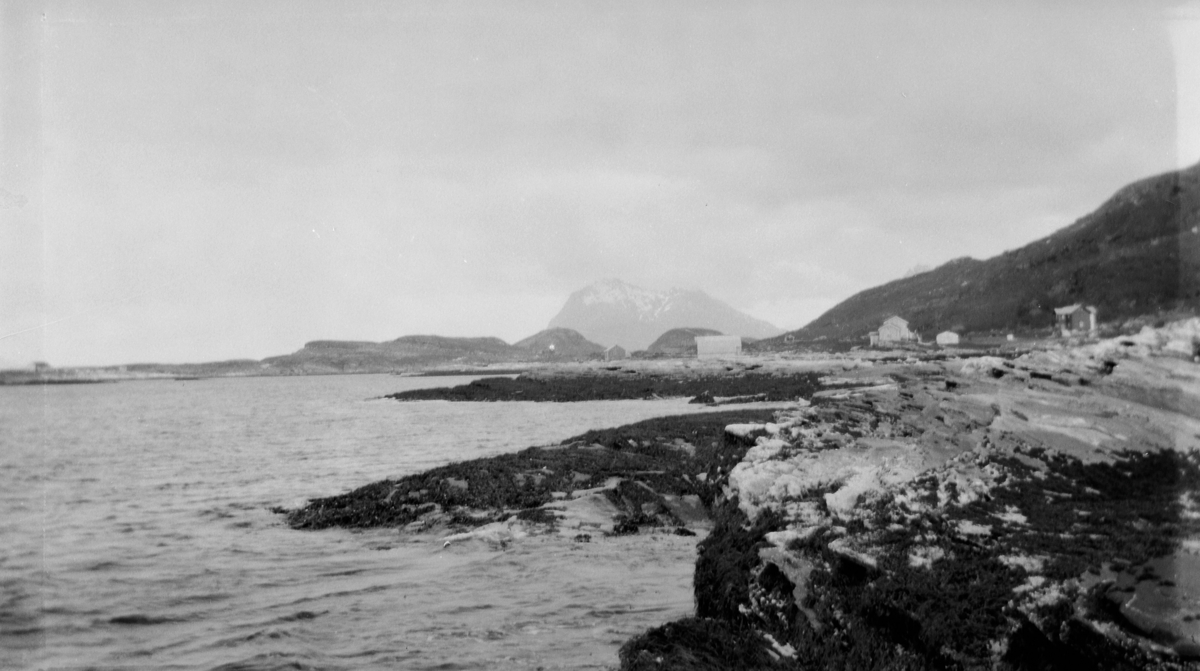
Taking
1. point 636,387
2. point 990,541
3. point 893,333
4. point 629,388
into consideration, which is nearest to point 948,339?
point 893,333

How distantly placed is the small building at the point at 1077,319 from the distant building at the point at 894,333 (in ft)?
199

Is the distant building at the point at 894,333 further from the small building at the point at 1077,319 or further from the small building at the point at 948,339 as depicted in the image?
the small building at the point at 1077,319

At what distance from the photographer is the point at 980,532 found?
6996 mm

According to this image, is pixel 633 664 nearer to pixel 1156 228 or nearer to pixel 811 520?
pixel 811 520

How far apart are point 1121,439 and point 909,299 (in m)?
119

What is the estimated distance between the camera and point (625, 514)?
1568 cm

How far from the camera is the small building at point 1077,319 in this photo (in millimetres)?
18008

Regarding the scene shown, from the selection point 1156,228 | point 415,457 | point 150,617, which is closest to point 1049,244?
point 1156,228

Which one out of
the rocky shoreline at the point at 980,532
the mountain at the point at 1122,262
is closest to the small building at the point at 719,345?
the mountain at the point at 1122,262

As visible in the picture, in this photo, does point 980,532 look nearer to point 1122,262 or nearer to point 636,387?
point 1122,262

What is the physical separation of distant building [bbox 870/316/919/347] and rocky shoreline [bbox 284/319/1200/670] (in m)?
73.4

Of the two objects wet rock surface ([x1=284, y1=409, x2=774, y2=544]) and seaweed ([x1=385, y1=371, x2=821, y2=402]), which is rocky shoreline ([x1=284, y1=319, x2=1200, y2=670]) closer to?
wet rock surface ([x1=284, y1=409, x2=774, y2=544])

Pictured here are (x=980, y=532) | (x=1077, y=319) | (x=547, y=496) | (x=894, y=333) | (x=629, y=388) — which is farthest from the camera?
(x=894, y=333)

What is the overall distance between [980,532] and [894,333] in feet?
279
